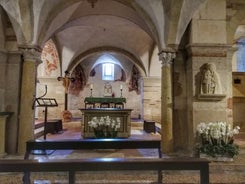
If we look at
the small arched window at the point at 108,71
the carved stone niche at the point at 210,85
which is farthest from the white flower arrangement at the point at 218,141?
the small arched window at the point at 108,71

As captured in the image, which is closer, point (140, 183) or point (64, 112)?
point (140, 183)

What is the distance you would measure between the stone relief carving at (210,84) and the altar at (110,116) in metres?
2.85

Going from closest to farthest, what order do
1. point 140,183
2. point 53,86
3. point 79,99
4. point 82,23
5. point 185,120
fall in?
point 140,183 → point 185,120 → point 82,23 → point 53,86 → point 79,99

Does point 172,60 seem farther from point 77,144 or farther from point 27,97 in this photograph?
point 27,97

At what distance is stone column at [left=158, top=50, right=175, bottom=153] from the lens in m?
4.82

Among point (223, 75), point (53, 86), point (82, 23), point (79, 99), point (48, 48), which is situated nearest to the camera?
point (223, 75)

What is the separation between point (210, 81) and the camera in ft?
14.7

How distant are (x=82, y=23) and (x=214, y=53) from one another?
15.7ft

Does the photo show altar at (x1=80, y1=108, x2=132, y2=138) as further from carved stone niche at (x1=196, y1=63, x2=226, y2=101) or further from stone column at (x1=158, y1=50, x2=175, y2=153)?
carved stone niche at (x1=196, y1=63, x2=226, y2=101)

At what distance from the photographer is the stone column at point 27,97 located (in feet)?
15.3

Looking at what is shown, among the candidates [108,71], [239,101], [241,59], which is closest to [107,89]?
[108,71]

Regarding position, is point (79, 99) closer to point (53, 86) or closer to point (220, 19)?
point (53, 86)

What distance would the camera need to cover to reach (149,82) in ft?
37.1

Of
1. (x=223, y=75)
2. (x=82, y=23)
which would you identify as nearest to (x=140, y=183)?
(x=223, y=75)
